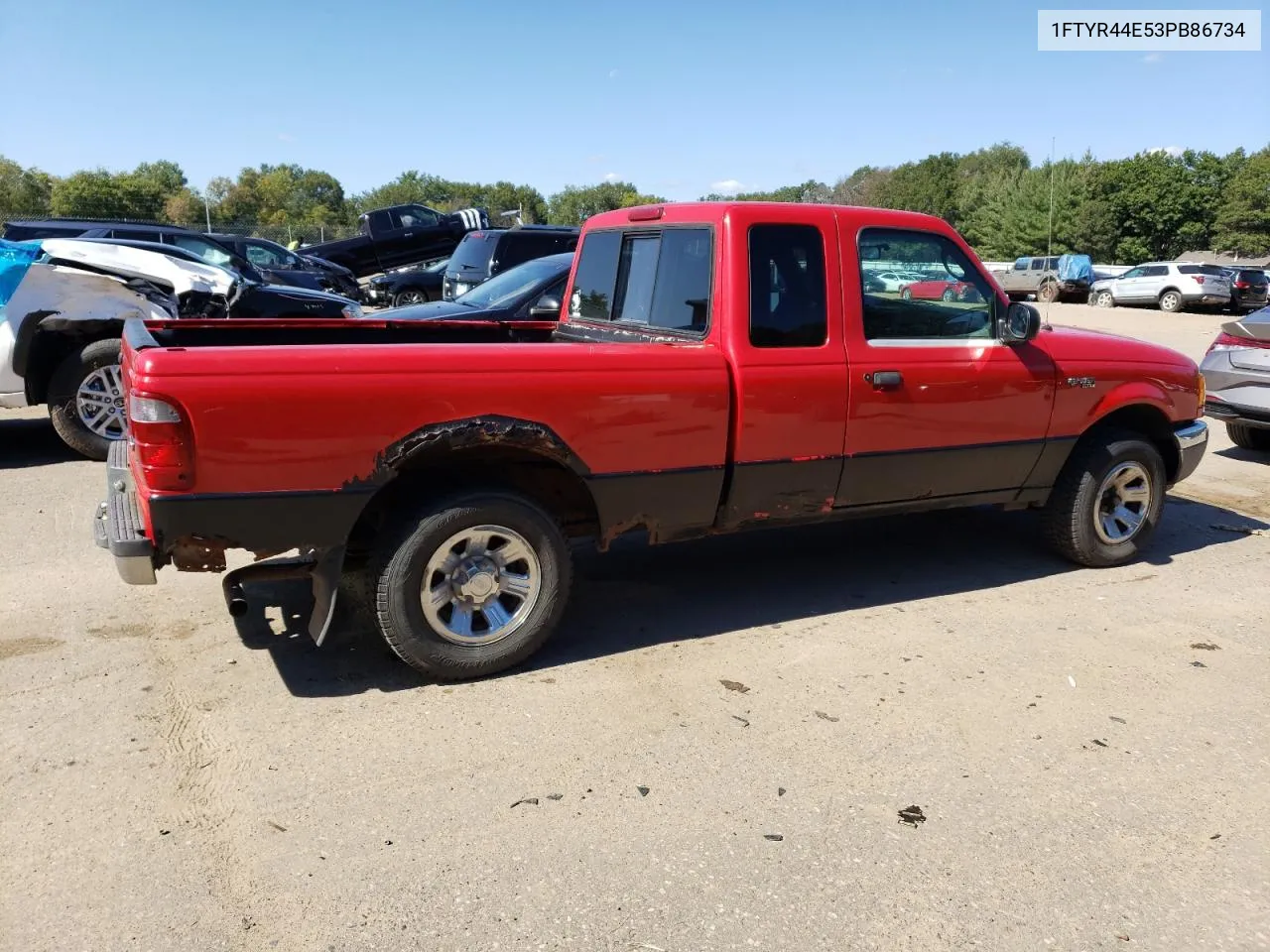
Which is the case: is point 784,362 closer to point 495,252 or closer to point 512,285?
point 512,285

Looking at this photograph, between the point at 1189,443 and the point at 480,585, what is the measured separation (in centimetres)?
426

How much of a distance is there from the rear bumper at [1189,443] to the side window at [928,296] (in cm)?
161

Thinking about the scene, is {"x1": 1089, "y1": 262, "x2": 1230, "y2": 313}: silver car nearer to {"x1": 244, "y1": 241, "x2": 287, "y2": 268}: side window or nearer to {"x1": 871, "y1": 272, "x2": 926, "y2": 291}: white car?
{"x1": 244, "y1": 241, "x2": 287, "y2": 268}: side window

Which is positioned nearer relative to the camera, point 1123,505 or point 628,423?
point 628,423

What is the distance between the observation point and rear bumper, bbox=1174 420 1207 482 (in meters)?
5.61

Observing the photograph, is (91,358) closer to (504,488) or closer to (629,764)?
(504,488)

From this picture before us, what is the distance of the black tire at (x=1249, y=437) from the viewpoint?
8.97 metres

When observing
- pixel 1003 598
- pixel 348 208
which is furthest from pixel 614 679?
pixel 348 208

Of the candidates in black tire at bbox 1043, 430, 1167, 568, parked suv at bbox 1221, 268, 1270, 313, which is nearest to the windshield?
black tire at bbox 1043, 430, 1167, 568

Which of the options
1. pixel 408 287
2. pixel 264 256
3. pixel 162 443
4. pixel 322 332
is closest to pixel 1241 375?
pixel 322 332

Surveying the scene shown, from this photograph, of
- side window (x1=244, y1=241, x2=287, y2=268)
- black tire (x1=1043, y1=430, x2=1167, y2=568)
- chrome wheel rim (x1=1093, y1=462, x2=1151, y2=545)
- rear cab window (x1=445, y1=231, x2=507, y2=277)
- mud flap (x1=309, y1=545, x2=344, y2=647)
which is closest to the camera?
mud flap (x1=309, y1=545, x2=344, y2=647)

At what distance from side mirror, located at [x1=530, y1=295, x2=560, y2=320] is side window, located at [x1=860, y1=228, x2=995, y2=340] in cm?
368

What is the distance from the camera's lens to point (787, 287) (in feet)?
14.4

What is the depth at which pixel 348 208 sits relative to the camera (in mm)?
107188
